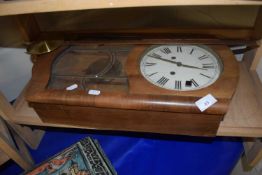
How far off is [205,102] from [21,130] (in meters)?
0.64

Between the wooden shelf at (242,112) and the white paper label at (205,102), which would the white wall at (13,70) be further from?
the white paper label at (205,102)

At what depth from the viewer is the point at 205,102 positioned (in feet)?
2.01

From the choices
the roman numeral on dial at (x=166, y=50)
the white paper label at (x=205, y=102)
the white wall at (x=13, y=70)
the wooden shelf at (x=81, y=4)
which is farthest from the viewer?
the white wall at (x=13, y=70)

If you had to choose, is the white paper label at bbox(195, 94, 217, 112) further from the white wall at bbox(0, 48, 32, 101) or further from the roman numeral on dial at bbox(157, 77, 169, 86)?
the white wall at bbox(0, 48, 32, 101)

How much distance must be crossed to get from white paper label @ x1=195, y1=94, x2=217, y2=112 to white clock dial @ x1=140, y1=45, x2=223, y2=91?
44 mm

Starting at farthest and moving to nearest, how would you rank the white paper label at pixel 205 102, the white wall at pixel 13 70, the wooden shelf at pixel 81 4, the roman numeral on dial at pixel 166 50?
the white wall at pixel 13 70 → the roman numeral on dial at pixel 166 50 → the white paper label at pixel 205 102 → the wooden shelf at pixel 81 4

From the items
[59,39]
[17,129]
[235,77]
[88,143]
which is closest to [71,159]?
[88,143]

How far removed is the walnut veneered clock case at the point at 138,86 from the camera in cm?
64

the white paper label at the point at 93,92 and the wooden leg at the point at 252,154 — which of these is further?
the wooden leg at the point at 252,154

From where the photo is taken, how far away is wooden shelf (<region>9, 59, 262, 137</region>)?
0.71 meters

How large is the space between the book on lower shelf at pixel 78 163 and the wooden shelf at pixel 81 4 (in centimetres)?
49

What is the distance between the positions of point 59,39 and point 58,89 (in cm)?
26

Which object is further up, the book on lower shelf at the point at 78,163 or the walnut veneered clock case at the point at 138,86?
the walnut veneered clock case at the point at 138,86

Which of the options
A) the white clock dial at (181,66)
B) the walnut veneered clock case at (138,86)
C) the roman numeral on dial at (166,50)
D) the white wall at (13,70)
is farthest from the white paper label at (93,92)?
the white wall at (13,70)
